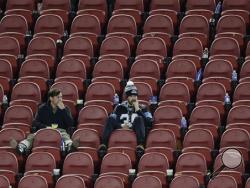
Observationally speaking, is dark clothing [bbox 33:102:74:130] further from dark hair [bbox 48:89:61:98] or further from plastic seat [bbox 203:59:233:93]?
plastic seat [bbox 203:59:233:93]

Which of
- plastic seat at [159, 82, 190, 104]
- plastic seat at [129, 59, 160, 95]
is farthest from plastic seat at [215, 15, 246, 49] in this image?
plastic seat at [159, 82, 190, 104]

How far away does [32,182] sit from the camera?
2106 cm

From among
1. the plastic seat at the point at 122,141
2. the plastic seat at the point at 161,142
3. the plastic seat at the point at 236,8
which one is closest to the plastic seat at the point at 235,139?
the plastic seat at the point at 161,142

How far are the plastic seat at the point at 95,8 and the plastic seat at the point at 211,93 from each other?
9.42ft

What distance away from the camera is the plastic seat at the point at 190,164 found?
2109 centimetres

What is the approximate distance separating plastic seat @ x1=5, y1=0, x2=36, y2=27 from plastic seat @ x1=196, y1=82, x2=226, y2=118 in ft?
12.7

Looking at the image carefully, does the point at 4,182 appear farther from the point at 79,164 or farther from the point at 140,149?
the point at 140,149

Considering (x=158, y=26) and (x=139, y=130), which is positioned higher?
(x=158, y=26)

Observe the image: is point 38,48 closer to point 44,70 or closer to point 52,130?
point 44,70

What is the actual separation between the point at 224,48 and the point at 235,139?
2425mm

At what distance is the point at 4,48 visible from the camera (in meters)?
24.4

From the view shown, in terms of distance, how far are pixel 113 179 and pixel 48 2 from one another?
539cm

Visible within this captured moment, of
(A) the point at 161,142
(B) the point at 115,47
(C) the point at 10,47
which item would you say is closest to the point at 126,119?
(A) the point at 161,142

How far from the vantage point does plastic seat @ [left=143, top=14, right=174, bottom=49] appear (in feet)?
79.5
